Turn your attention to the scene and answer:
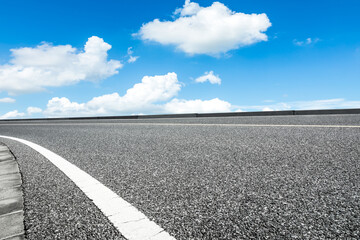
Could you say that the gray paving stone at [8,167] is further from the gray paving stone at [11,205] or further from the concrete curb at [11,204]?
the gray paving stone at [11,205]

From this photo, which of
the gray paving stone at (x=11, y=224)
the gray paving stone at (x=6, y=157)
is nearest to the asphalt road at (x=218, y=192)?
the gray paving stone at (x=11, y=224)

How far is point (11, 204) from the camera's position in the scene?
2193 mm

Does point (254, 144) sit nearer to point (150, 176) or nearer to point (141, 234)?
point (150, 176)

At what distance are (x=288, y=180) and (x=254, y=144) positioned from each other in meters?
1.96

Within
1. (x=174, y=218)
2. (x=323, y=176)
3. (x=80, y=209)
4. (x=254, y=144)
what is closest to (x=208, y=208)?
(x=174, y=218)

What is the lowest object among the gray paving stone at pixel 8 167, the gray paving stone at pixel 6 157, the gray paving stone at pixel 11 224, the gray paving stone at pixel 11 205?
the gray paving stone at pixel 11 224

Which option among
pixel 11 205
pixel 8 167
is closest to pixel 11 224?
pixel 11 205

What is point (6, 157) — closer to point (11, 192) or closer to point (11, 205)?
point (11, 192)

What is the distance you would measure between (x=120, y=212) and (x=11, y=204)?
1.00 m

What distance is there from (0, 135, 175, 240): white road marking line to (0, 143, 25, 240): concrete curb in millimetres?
502

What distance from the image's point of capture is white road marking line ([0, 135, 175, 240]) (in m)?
1.56

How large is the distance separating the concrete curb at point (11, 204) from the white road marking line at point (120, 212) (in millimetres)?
502

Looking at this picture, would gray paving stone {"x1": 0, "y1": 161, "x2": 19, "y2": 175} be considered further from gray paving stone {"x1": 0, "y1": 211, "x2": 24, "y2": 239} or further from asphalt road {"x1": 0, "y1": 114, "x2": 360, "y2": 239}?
gray paving stone {"x1": 0, "y1": 211, "x2": 24, "y2": 239}

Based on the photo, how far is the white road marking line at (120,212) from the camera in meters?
1.56
